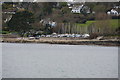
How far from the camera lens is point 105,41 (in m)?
16.8

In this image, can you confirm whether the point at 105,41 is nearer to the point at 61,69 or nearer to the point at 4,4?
the point at 4,4

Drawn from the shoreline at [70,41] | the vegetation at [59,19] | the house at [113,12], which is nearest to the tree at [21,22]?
the vegetation at [59,19]

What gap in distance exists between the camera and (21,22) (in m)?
19.6

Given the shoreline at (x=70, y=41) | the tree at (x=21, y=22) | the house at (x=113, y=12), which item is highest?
the house at (x=113, y=12)

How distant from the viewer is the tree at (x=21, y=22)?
19281 millimetres

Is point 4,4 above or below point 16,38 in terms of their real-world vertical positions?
above

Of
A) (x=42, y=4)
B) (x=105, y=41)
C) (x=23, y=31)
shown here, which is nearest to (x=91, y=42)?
(x=105, y=41)

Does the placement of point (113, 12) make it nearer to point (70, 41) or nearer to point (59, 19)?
point (59, 19)

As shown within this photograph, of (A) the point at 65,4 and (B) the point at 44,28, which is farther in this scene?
(A) the point at 65,4

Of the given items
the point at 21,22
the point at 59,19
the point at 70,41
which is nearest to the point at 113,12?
the point at 59,19

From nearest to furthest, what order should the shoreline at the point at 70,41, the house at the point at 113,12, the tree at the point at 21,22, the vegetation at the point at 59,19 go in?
the shoreline at the point at 70,41
the tree at the point at 21,22
the vegetation at the point at 59,19
the house at the point at 113,12

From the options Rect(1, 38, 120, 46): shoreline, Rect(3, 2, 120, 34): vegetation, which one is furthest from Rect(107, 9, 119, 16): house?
Rect(1, 38, 120, 46): shoreline

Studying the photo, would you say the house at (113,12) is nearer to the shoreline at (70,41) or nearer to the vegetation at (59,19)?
the vegetation at (59,19)

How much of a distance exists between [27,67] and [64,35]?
1098 cm
